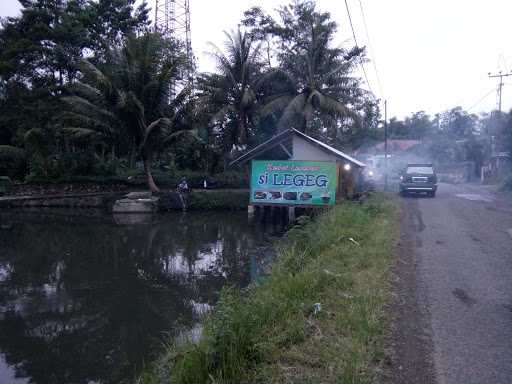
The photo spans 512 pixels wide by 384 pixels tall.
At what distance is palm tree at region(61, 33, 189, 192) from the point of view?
71.7 feet

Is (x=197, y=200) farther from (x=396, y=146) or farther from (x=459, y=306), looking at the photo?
(x=396, y=146)

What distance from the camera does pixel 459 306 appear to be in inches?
219

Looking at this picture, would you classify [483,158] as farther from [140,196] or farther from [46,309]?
[46,309]

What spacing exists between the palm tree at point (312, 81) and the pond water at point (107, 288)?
26.7 feet

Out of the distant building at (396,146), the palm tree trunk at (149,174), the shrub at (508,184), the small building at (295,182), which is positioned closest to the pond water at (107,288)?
the small building at (295,182)

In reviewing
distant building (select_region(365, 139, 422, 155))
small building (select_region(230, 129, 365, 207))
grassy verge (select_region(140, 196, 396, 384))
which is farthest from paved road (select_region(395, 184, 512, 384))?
distant building (select_region(365, 139, 422, 155))

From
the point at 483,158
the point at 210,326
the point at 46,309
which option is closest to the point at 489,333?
the point at 210,326

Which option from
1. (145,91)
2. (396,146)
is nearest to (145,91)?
(145,91)

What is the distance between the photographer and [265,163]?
17031 mm

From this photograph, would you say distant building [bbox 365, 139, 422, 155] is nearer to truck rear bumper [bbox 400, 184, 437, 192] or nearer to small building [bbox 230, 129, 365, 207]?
truck rear bumper [bbox 400, 184, 437, 192]

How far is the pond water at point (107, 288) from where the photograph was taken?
21.0 ft

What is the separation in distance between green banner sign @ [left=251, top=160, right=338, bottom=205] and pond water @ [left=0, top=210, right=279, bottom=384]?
1637 millimetres

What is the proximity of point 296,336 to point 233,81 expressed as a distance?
2058cm

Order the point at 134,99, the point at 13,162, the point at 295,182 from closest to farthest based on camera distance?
1. the point at 295,182
2. the point at 134,99
3. the point at 13,162
